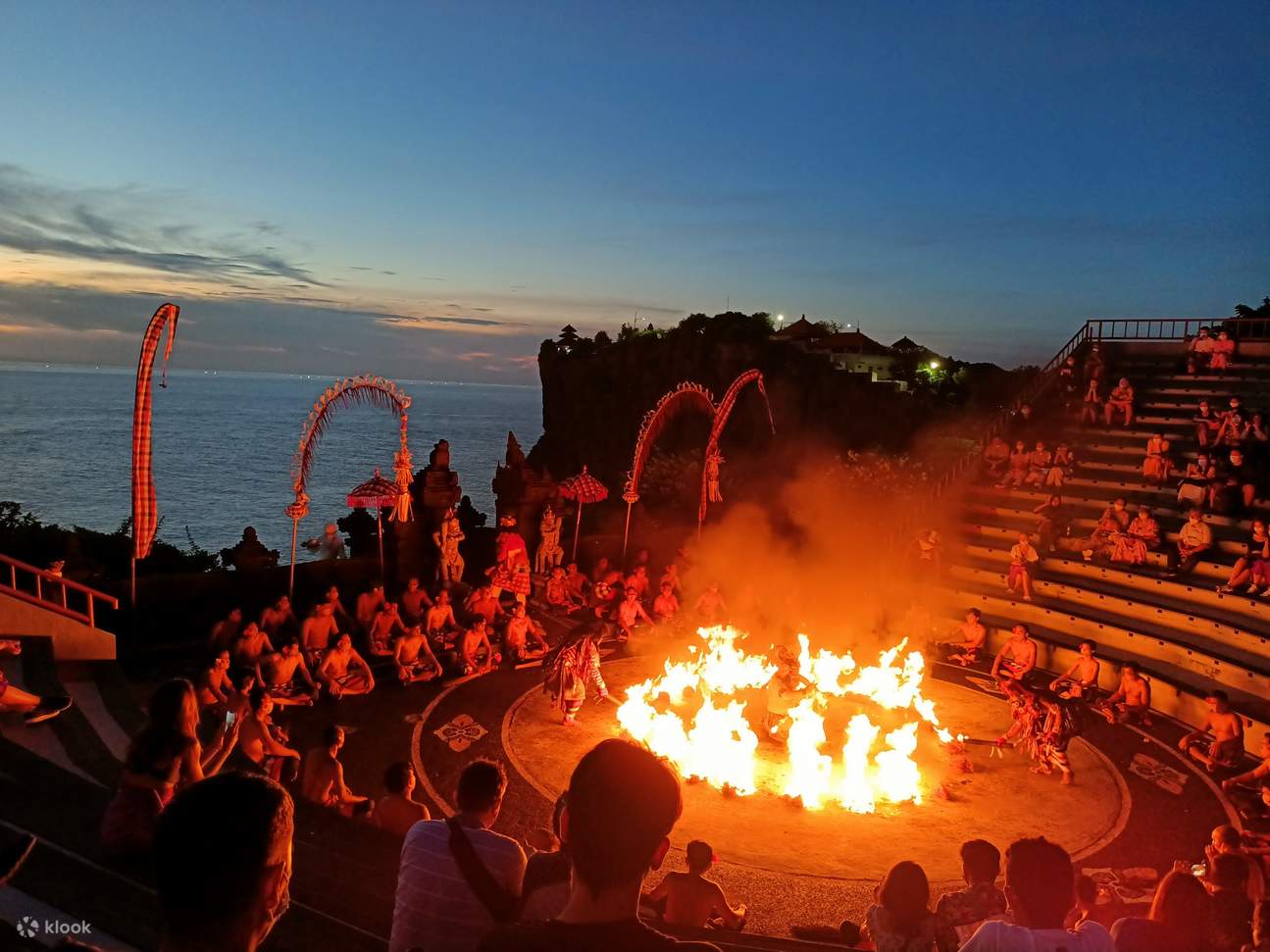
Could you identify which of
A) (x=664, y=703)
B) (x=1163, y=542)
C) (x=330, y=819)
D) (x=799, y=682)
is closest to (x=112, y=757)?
(x=330, y=819)

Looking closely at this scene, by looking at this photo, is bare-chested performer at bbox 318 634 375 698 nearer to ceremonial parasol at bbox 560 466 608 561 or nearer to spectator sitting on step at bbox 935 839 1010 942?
ceremonial parasol at bbox 560 466 608 561

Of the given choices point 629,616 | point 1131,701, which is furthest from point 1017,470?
point 629,616

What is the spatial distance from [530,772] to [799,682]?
368 centimetres

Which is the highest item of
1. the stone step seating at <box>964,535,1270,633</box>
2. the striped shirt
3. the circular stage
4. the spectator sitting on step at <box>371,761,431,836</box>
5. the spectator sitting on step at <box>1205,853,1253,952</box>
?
the striped shirt

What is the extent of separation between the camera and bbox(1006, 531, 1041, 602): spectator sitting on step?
658 inches

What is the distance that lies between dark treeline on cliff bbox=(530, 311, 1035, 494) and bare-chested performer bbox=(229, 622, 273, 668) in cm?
3107

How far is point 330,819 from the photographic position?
711 centimetres

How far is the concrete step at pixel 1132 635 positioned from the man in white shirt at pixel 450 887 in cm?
1285

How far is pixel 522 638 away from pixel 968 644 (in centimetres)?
785

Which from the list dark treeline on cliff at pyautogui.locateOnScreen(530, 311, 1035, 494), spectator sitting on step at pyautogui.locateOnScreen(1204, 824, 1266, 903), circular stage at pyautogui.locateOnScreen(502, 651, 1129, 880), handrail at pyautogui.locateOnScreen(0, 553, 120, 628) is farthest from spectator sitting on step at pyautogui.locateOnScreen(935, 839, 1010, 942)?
dark treeline on cliff at pyautogui.locateOnScreen(530, 311, 1035, 494)

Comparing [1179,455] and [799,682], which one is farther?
[1179,455]

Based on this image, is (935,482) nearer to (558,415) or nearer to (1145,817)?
(1145,817)

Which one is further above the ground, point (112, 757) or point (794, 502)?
point (794, 502)

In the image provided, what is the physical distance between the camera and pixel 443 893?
147 inches
